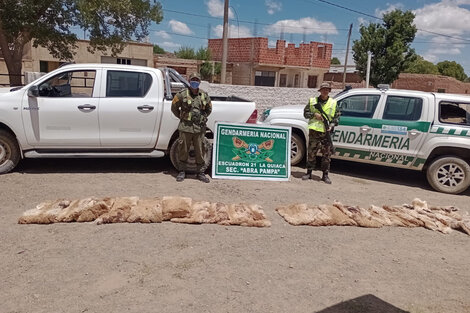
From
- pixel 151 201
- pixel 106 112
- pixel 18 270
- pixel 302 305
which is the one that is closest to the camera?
pixel 302 305

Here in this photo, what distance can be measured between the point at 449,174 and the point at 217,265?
16.9 feet

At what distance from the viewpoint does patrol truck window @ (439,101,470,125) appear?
6.84 metres

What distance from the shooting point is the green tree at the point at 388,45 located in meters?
27.5

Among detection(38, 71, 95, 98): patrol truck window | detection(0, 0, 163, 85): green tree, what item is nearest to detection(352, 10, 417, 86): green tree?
detection(0, 0, 163, 85): green tree

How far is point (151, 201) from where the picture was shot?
495 centimetres

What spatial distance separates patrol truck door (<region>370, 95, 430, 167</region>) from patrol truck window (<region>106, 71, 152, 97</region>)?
4.28 metres

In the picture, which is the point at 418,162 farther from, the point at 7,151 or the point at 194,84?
the point at 7,151

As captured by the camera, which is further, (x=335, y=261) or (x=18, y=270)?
(x=335, y=261)

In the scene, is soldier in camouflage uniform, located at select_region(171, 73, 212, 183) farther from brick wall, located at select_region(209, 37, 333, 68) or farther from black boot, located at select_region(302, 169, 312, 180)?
brick wall, located at select_region(209, 37, 333, 68)

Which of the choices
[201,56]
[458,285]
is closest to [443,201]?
[458,285]

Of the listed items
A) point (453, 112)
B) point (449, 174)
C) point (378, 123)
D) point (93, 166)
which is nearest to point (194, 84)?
point (93, 166)

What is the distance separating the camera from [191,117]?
6074 millimetres

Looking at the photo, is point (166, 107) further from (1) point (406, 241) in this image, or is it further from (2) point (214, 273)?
(1) point (406, 241)

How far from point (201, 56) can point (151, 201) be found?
39.3 metres
